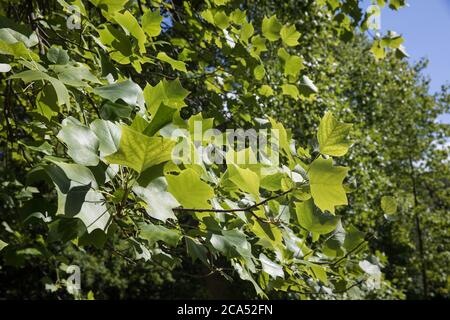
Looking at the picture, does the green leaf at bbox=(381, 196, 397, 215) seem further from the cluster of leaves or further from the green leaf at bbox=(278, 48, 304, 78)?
the green leaf at bbox=(278, 48, 304, 78)

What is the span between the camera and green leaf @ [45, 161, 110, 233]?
28.7 inches

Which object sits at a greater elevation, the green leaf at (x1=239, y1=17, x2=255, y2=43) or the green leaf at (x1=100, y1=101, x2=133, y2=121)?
the green leaf at (x1=239, y1=17, x2=255, y2=43)

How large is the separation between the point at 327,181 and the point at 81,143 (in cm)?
46

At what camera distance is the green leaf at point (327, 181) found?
0.84m

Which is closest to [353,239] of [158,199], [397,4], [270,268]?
[270,268]

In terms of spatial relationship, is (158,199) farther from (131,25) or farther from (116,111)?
(131,25)

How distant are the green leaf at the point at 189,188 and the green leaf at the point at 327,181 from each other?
195mm

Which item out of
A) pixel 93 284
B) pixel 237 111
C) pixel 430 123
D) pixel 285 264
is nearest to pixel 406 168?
pixel 430 123

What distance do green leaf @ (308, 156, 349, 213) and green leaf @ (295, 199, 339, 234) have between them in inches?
8.9

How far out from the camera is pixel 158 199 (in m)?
0.79

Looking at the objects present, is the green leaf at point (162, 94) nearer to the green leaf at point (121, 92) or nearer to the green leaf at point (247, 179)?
the green leaf at point (121, 92)

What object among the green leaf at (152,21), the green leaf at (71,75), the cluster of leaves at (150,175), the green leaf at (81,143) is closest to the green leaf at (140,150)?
the cluster of leaves at (150,175)

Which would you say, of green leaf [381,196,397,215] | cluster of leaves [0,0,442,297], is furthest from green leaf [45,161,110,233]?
green leaf [381,196,397,215]

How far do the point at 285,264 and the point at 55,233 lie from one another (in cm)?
71
